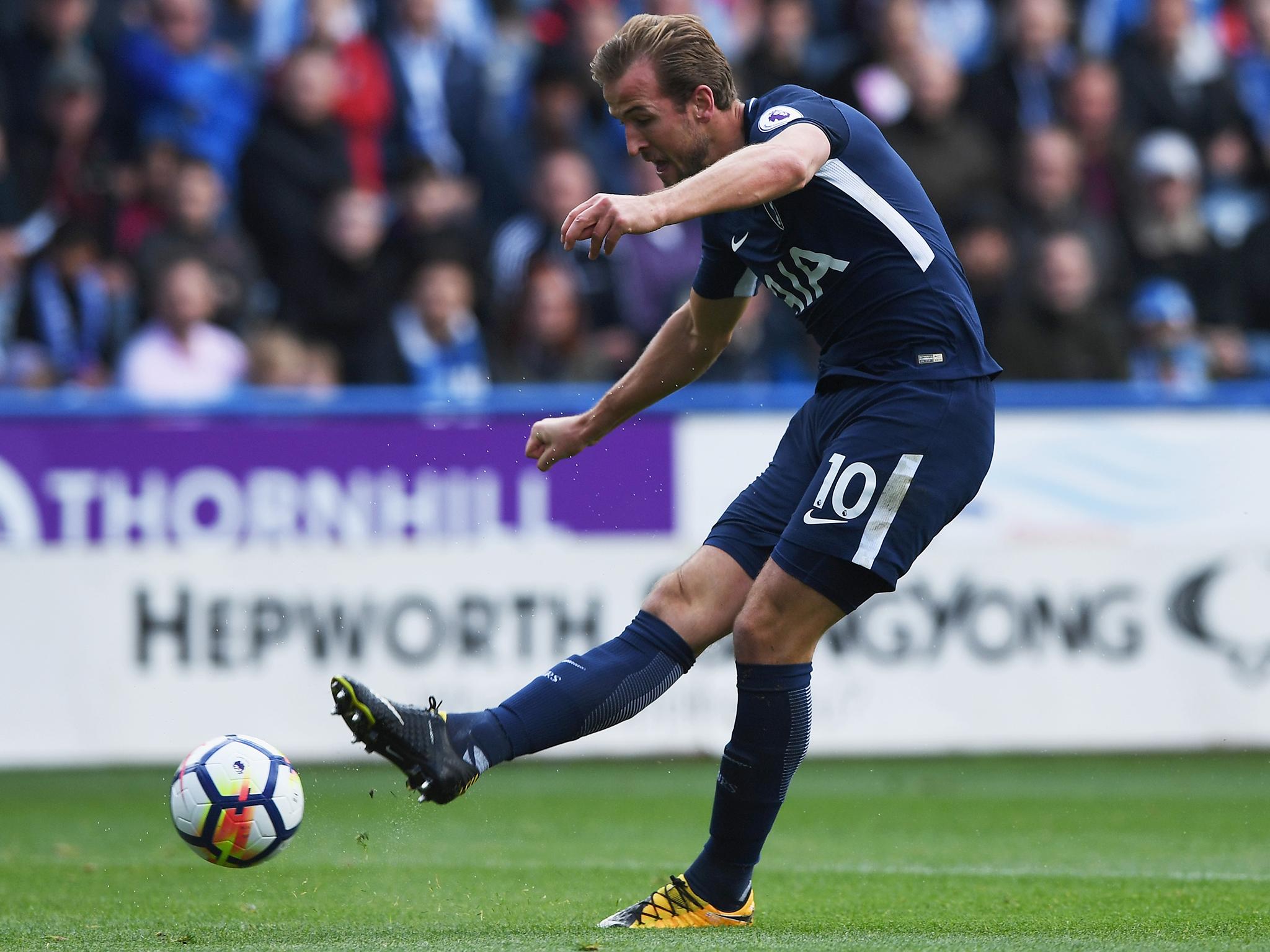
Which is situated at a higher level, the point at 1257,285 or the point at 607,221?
the point at 607,221

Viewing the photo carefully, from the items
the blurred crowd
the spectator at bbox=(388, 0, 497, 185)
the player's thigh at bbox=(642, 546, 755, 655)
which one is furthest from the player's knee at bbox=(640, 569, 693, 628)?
the spectator at bbox=(388, 0, 497, 185)

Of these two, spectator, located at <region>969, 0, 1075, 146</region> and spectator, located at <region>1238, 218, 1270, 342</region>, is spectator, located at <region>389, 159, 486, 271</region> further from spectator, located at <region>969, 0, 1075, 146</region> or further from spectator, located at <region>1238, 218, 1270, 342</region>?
spectator, located at <region>1238, 218, 1270, 342</region>

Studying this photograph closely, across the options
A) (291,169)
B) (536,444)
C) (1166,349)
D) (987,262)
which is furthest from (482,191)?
(536,444)

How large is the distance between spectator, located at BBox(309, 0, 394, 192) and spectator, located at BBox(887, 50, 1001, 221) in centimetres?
319

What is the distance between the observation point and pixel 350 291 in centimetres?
1100

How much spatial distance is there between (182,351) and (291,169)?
1.58 metres

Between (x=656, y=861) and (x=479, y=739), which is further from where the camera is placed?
(x=656, y=861)

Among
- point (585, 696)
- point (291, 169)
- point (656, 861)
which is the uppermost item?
point (291, 169)

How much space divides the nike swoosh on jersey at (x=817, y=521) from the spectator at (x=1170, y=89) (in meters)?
9.03

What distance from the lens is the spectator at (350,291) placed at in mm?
10812

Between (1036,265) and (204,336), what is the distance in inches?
193

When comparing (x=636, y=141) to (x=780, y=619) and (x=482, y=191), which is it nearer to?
(x=780, y=619)

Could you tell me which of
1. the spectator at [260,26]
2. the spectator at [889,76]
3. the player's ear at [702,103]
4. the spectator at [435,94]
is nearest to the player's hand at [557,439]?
the player's ear at [702,103]

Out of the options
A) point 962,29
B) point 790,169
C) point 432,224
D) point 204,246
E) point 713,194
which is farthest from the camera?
point 962,29
